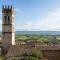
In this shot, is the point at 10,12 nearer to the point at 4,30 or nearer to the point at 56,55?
the point at 4,30

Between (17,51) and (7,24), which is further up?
(7,24)

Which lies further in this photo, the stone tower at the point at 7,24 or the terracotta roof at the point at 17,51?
the stone tower at the point at 7,24

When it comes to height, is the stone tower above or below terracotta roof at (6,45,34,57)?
above

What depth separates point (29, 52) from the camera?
28531 mm

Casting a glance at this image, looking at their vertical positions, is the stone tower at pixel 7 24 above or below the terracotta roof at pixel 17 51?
above

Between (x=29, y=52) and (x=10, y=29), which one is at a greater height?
(x=10, y=29)

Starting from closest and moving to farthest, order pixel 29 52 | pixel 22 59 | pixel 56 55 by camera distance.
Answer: pixel 22 59 < pixel 29 52 < pixel 56 55

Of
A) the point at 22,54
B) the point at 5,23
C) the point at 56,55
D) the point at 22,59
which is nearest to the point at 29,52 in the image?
the point at 22,54

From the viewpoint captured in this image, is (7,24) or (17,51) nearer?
(17,51)

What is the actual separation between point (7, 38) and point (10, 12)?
4491mm

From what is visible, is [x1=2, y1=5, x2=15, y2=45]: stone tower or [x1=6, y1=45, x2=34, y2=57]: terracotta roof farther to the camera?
[x1=2, y1=5, x2=15, y2=45]: stone tower

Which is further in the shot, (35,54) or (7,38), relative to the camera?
(7,38)

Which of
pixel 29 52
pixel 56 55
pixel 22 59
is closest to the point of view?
pixel 22 59

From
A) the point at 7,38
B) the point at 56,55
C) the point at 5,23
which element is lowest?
the point at 56,55
